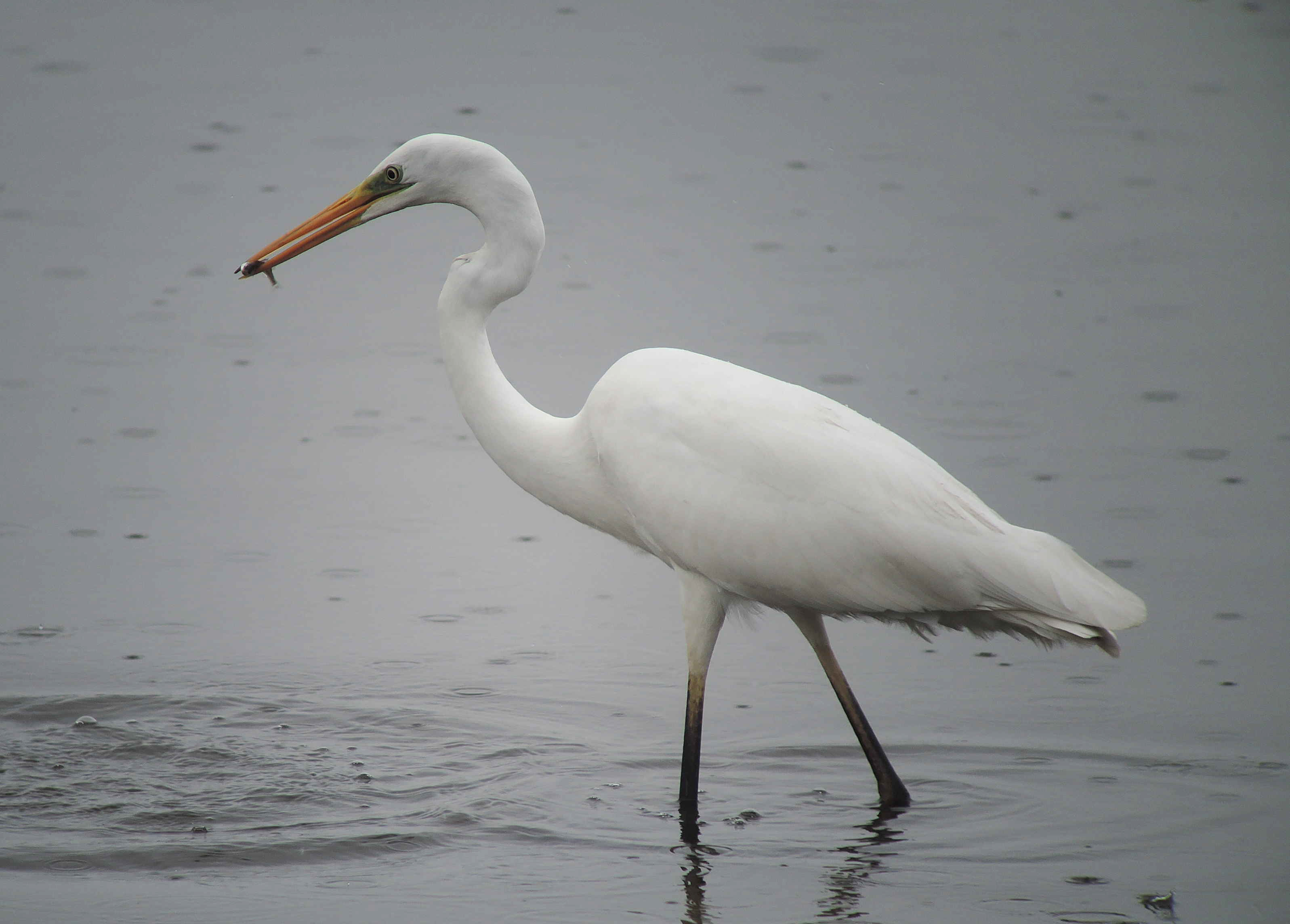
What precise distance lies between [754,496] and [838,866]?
957mm

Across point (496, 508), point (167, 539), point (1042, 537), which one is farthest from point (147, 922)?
point (496, 508)

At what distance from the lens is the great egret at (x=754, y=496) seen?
4105 millimetres

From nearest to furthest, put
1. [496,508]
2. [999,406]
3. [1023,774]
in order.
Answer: [1023,774], [496,508], [999,406]

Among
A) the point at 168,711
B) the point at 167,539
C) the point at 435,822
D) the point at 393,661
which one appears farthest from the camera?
the point at 167,539

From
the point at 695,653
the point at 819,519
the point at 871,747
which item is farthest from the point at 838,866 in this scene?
the point at 819,519

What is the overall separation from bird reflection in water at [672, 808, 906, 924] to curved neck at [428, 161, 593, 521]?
3.36ft

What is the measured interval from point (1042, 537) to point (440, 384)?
14.9 ft

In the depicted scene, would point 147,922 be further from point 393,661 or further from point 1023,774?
point 1023,774

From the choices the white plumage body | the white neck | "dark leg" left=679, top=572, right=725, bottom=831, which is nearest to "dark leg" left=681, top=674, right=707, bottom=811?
"dark leg" left=679, top=572, right=725, bottom=831

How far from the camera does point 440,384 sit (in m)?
8.20

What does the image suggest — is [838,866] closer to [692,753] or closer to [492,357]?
[692,753]

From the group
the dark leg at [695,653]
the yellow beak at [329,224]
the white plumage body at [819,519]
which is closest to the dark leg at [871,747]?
the white plumage body at [819,519]

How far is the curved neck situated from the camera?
441 centimetres

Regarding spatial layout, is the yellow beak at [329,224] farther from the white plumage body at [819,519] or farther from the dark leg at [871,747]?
the dark leg at [871,747]
